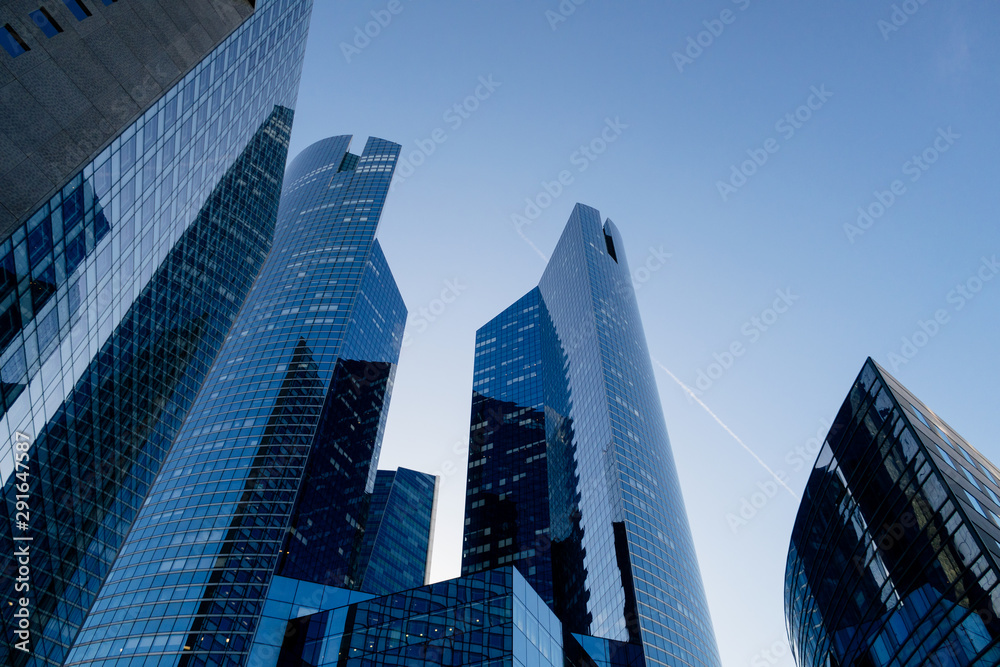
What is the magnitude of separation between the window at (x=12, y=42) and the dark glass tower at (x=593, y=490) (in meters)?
57.5

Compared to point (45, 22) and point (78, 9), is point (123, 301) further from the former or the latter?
point (45, 22)

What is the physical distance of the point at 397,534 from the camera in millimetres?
170500

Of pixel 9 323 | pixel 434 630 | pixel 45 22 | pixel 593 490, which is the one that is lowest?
pixel 434 630

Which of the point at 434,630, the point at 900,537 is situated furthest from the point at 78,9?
the point at 900,537

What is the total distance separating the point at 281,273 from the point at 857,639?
158609 mm

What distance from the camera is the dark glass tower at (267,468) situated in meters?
95.8

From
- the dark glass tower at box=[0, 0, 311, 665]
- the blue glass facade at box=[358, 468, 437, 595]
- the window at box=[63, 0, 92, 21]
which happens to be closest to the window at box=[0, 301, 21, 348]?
the dark glass tower at box=[0, 0, 311, 665]

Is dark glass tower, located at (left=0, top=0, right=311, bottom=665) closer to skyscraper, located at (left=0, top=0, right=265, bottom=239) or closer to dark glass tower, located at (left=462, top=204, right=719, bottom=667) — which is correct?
skyscraper, located at (left=0, top=0, right=265, bottom=239)

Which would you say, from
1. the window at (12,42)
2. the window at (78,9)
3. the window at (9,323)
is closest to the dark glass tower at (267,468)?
the window at (9,323)

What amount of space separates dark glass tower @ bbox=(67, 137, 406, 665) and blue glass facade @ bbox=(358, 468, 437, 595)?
57.3ft

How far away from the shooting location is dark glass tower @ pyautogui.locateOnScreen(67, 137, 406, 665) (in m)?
95.8

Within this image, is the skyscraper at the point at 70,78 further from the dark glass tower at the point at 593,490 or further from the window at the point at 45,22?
the dark glass tower at the point at 593,490

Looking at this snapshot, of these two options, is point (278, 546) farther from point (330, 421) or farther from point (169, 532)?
point (330, 421)

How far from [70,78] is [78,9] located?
301 centimetres
